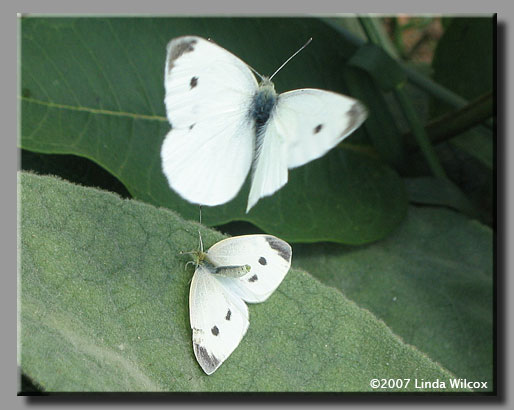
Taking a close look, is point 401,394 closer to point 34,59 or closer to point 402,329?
point 402,329

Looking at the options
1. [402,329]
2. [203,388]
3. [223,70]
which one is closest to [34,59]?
[223,70]

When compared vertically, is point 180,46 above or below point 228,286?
above

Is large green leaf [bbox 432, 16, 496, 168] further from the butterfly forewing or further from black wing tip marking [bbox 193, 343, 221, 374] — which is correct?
black wing tip marking [bbox 193, 343, 221, 374]

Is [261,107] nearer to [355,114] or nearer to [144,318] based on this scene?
[355,114]

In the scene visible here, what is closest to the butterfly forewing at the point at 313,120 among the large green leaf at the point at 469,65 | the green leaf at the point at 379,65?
the green leaf at the point at 379,65

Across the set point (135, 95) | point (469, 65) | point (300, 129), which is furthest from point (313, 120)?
point (469, 65)

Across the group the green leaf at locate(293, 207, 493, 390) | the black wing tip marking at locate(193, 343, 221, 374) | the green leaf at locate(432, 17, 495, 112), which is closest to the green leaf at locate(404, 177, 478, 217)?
the green leaf at locate(293, 207, 493, 390)
